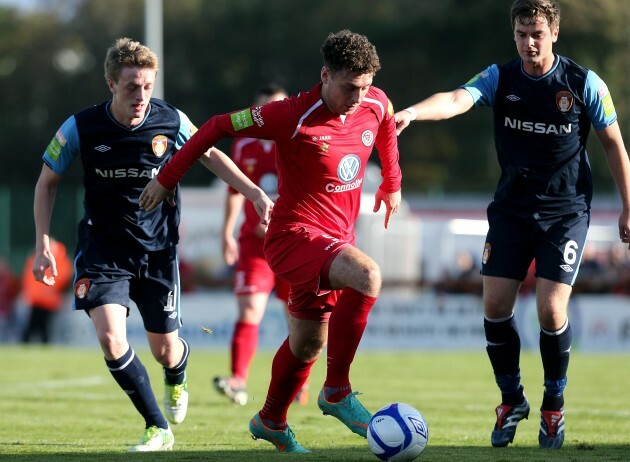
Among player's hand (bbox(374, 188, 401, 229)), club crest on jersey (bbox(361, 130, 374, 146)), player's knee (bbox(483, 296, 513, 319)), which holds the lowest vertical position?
player's knee (bbox(483, 296, 513, 319))

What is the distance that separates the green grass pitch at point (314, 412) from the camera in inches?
263

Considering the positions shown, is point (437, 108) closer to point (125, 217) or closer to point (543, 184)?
point (543, 184)

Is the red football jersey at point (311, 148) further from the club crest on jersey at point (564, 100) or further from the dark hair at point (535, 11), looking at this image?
the club crest on jersey at point (564, 100)

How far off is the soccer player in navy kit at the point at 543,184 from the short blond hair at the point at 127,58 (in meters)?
1.69

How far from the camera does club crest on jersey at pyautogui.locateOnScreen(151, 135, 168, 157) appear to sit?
716 cm

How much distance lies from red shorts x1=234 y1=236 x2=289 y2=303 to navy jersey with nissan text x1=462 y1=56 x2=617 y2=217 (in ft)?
11.3

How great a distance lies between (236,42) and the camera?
53.9m

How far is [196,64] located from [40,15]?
28.3ft

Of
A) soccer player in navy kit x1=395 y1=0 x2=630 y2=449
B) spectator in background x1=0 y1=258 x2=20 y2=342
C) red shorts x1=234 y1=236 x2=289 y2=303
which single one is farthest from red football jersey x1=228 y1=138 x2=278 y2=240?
spectator in background x1=0 y1=258 x2=20 y2=342

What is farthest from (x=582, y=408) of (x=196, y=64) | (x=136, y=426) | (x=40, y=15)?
(x=40, y=15)

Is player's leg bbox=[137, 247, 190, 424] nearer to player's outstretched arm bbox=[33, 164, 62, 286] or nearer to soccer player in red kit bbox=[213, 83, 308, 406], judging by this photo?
player's outstretched arm bbox=[33, 164, 62, 286]

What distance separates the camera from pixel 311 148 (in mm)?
6395

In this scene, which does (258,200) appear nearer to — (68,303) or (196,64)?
(68,303)

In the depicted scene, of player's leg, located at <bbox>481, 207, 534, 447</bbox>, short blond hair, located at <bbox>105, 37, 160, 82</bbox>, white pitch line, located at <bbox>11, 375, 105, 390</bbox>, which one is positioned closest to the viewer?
short blond hair, located at <bbox>105, 37, 160, 82</bbox>
